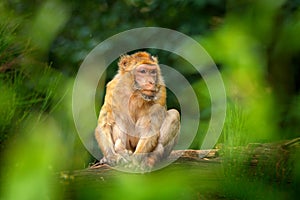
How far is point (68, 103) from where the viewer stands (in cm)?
337

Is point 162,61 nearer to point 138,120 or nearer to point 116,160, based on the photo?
point 138,120

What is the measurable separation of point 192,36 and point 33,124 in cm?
247

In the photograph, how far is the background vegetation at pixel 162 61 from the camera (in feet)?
6.89

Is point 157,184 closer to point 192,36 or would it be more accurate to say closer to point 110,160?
point 110,160

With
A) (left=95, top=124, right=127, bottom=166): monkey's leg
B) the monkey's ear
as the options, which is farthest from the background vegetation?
the monkey's ear

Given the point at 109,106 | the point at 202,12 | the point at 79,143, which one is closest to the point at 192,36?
the point at 202,12

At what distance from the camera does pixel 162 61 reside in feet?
15.4

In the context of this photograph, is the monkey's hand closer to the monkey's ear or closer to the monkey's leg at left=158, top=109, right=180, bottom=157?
the monkey's leg at left=158, top=109, right=180, bottom=157

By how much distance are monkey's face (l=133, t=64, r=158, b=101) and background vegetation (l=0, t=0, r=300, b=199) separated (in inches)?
10.3

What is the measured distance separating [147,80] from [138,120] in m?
0.14

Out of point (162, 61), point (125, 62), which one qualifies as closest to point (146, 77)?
point (125, 62)

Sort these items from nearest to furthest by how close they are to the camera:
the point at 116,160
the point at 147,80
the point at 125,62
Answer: the point at 116,160 < the point at 147,80 < the point at 125,62

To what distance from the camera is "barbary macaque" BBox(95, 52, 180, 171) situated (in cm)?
242

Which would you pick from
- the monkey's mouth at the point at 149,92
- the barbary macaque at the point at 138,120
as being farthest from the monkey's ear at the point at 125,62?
the monkey's mouth at the point at 149,92
